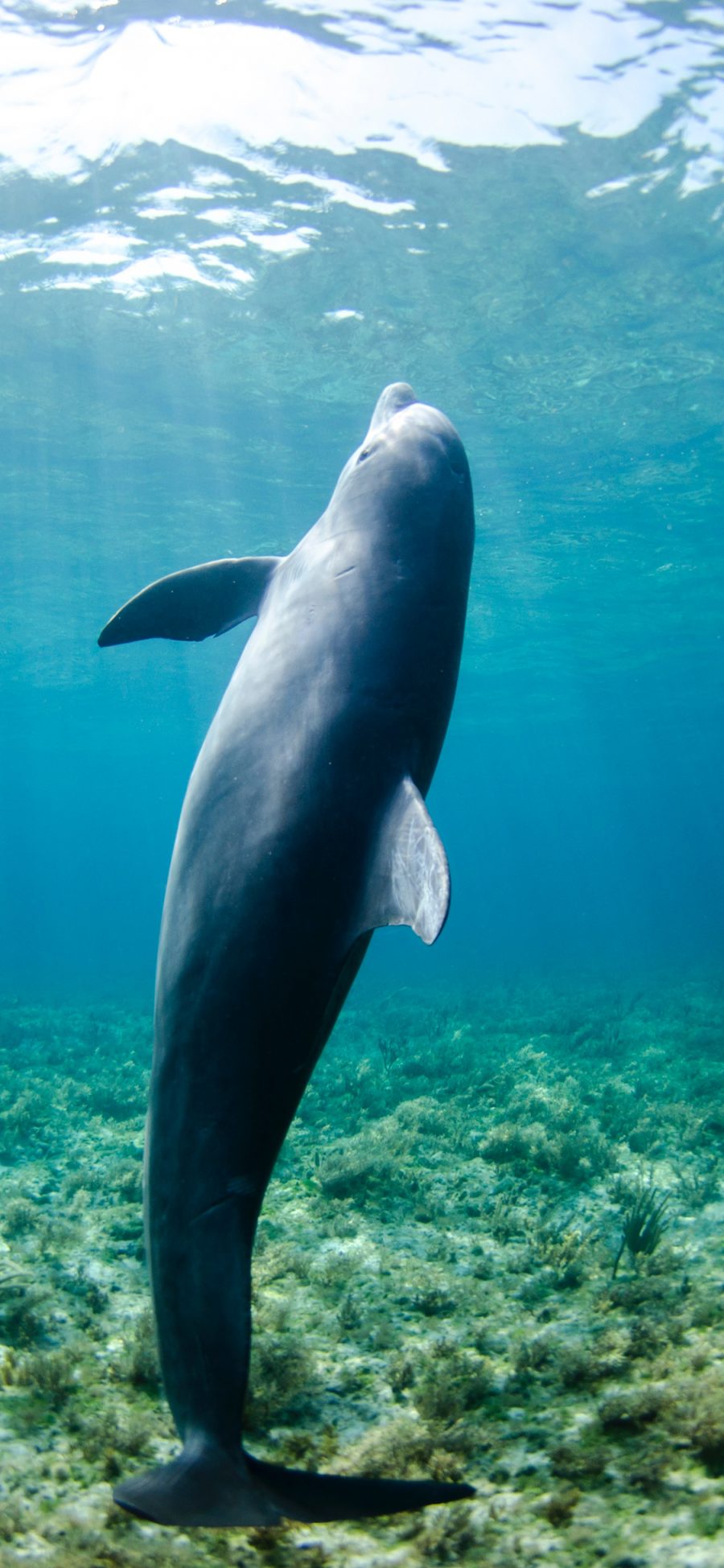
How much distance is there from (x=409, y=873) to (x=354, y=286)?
16.0 metres

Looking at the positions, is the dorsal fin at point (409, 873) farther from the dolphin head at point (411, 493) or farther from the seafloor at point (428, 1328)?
the seafloor at point (428, 1328)

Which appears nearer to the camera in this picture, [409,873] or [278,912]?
[409,873]

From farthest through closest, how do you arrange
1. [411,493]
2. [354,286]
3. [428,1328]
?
[354,286] → [428,1328] → [411,493]

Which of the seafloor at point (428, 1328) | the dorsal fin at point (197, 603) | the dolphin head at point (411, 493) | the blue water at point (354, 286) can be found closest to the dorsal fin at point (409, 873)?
the dolphin head at point (411, 493)

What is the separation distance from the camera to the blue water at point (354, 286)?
468 inches

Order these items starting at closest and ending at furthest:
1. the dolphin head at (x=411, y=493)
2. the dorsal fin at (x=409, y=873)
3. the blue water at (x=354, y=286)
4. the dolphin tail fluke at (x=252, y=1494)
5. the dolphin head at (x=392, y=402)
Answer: the dorsal fin at (x=409, y=873) < the dolphin tail fluke at (x=252, y=1494) < the dolphin head at (x=411, y=493) < the dolphin head at (x=392, y=402) < the blue water at (x=354, y=286)

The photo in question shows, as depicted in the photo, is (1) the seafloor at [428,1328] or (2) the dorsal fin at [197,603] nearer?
(1) the seafloor at [428,1328]

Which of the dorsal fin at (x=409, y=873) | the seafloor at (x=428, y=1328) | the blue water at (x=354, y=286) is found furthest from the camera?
the blue water at (x=354, y=286)

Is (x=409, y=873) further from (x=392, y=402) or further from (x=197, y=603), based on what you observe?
(x=392, y=402)

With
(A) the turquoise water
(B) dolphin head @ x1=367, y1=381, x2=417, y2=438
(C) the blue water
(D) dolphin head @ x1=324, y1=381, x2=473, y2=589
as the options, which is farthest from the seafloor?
(C) the blue water

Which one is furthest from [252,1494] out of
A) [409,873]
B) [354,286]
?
[354,286]

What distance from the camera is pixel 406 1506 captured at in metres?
2.66

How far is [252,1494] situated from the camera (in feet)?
8.82

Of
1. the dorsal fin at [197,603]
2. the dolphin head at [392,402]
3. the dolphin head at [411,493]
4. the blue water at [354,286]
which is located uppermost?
the blue water at [354,286]
